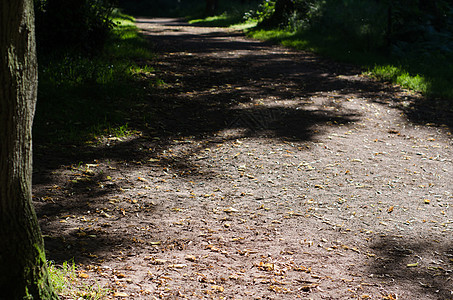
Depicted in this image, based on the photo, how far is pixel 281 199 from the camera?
177 inches

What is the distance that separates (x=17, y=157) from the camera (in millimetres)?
2184

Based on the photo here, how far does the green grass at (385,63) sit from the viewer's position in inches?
350

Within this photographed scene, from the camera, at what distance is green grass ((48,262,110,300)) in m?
2.75

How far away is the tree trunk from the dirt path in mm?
710

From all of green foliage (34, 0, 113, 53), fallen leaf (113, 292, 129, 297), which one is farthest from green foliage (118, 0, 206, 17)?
fallen leaf (113, 292, 129, 297)

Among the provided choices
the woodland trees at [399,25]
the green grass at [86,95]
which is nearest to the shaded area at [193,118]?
the green grass at [86,95]

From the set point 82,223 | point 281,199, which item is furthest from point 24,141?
point 281,199

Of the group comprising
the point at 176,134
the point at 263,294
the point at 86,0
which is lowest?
the point at 263,294

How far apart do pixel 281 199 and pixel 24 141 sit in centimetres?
282

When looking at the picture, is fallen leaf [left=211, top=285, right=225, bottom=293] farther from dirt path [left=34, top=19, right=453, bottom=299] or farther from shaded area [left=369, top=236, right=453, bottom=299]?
shaded area [left=369, top=236, right=453, bottom=299]

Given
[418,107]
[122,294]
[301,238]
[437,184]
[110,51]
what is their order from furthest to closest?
1. [110,51]
2. [418,107]
3. [437,184]
4. [301,238]
5. [122,294]

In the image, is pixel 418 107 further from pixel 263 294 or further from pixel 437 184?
pixel 263 294

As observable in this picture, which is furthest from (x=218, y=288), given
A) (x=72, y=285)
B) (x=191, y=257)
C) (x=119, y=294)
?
(x=72, y=285)

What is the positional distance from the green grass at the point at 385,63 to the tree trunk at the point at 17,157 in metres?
7.63
